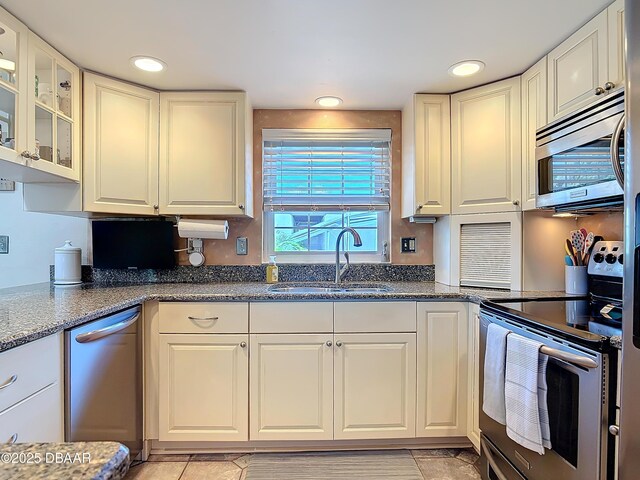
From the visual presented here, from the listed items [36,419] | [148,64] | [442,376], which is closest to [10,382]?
[36,419]

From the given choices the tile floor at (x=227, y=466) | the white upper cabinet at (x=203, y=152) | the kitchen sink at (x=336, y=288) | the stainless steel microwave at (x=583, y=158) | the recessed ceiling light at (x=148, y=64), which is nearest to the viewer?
the stainless steel microwave at (x=583, y=158)

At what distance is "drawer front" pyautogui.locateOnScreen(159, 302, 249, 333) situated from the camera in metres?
1.81

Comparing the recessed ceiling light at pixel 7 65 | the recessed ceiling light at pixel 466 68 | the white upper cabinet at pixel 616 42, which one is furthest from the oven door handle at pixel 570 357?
the recessed ceiling light at pixel 7 65

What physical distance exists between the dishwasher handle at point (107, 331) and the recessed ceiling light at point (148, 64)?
51.7 inches

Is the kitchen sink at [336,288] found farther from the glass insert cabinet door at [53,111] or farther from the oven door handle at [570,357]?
the glass insert cabinet door at [53,111]

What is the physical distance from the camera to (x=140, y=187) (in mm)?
2092

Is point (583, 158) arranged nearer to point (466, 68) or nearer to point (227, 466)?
point (466, 68)

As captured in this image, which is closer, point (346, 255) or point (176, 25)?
point (176, 25)

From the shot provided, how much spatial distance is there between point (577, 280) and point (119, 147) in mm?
2671

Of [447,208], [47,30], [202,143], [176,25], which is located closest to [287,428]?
[447,208]

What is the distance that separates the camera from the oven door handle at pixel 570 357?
107 cm

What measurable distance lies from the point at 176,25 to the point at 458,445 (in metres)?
2.54

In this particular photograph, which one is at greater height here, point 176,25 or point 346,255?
point 176,25

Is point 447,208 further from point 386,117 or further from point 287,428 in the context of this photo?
point 287,428
